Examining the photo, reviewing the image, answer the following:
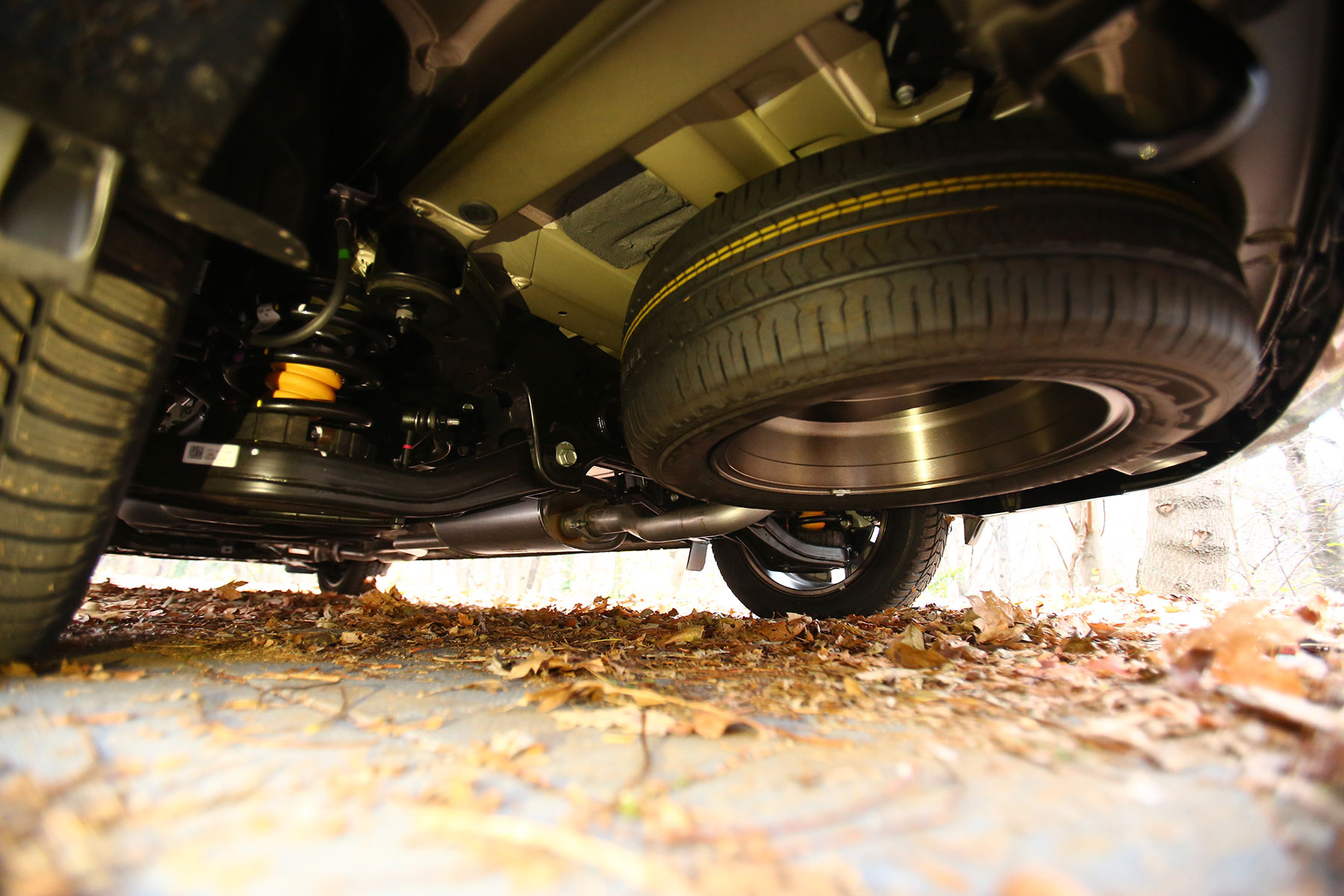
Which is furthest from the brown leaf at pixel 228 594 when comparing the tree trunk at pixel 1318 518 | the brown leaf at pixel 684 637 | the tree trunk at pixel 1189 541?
the tree trunk at pixel 1318 518

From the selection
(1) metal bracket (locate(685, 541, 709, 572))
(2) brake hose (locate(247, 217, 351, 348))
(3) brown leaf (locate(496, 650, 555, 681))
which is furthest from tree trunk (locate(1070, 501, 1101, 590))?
(2) brake hose (locate(247, 217, 351, 348))

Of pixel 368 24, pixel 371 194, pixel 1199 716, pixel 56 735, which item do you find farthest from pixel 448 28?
pixel 1199 716

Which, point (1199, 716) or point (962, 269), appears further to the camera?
point (962, 269)

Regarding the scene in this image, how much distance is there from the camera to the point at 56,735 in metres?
0.68

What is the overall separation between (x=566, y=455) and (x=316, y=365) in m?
0.65

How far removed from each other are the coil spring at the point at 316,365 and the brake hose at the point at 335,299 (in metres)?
0.09

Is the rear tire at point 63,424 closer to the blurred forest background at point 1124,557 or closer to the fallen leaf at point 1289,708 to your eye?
the fallen leaf at point 1289,708

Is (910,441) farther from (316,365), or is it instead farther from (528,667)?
(316,365)

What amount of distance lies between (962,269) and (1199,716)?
0.63 metres

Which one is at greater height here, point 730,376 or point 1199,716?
point 730,376

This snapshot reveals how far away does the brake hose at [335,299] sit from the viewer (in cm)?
116

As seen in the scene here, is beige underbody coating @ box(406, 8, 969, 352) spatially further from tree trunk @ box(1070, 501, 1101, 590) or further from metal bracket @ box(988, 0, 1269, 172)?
tree trunk @ box(1070, 501, 1101, 590)

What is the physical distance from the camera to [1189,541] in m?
5.34

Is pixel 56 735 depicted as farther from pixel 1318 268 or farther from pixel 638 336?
pixel 1318 268
